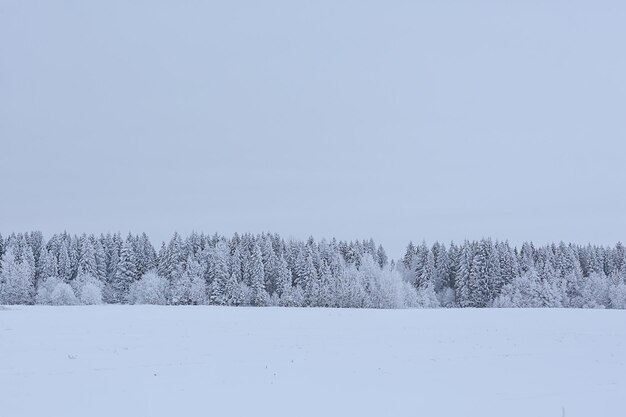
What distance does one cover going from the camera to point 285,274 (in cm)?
10662

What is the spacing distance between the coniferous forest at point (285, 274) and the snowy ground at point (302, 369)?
59654mm

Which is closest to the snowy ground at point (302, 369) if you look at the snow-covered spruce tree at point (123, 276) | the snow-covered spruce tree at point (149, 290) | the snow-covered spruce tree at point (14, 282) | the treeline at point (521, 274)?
the snow-covered spruce tree at point (149, 290)

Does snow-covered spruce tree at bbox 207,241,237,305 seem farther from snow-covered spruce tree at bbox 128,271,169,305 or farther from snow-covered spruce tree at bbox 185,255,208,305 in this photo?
snow-covered spruce tree at bbox 128,271,169,305

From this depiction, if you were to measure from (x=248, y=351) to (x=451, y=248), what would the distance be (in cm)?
10737

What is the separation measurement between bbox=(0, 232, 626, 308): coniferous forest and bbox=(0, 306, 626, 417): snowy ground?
5965 centimetres

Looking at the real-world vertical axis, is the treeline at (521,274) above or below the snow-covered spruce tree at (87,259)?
below

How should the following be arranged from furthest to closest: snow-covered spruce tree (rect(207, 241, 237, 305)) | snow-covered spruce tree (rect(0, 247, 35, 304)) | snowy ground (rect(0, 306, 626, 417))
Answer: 1. snow-covered spruce tree (rect(207, 241, 237, 305))
2. snow-covered spruce tree (rect(0, 247, 35, 304))
3. snowy ground (rect(0, 306, 626, 417))

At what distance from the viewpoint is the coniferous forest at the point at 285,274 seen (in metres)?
95.1

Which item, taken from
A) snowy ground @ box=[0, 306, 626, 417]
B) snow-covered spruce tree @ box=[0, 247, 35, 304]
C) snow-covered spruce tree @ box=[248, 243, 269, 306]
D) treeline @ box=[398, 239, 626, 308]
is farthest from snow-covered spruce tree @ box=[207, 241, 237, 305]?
snowy ground @ box=[0, 306, 626, 417]

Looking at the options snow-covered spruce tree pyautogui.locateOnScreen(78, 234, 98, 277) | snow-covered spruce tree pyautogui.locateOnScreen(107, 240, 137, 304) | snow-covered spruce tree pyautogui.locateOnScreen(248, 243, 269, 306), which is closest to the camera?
snow-covered spruce tree pyautogui.locateOnScreen(248, 243, 269, 306)

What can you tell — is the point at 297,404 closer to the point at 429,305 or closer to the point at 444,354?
the point at 444,354

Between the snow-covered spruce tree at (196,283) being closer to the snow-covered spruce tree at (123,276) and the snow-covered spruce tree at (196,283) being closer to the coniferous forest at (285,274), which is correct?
the coniferous forest at (285,274)

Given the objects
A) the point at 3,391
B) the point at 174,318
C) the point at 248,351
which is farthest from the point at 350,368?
the point at 174,318

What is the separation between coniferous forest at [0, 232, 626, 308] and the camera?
95062mm
